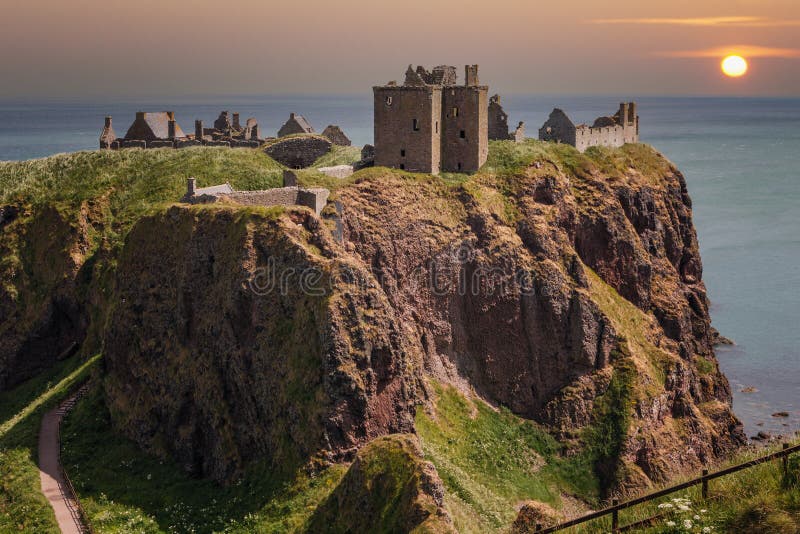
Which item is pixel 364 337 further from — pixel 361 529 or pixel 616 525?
pixel 616 525

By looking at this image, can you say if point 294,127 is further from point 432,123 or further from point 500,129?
point 432,123

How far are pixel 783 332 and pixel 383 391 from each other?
69717 mm

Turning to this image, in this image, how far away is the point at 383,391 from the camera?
51125 millimetres

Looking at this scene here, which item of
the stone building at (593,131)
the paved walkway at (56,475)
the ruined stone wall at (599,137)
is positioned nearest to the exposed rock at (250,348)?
the paved walkway at (56,475)

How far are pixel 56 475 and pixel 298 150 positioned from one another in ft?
108

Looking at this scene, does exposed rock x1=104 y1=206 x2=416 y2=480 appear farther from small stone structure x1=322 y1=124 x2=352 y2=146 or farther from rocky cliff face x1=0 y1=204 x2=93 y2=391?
small stone structure x1=322 y1=124 x2=352 y2=146

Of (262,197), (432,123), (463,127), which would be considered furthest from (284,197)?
(463,127)

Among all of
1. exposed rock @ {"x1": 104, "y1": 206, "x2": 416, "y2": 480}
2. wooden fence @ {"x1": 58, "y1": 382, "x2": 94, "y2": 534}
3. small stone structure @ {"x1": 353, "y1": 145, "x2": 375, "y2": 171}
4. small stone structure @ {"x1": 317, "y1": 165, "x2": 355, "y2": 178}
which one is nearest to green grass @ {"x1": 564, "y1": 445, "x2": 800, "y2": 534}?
exposed rock @ {"x1": 104, "y1": 206, "x2": 416, "y2": 480}

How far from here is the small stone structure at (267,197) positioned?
5672cm

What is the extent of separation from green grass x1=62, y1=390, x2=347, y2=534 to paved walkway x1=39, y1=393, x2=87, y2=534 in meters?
0.49

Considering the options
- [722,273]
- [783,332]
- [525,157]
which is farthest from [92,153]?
[722,273]

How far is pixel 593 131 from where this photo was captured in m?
82.8

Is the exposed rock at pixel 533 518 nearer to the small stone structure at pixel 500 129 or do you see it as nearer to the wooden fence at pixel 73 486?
the wooden fence at pixel 73 486

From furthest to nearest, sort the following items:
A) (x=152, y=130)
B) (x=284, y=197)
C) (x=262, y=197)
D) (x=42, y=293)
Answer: (x=152, y=130)
(x=42, y=293)
(x=284, y=197)
(x=262, y=197)
